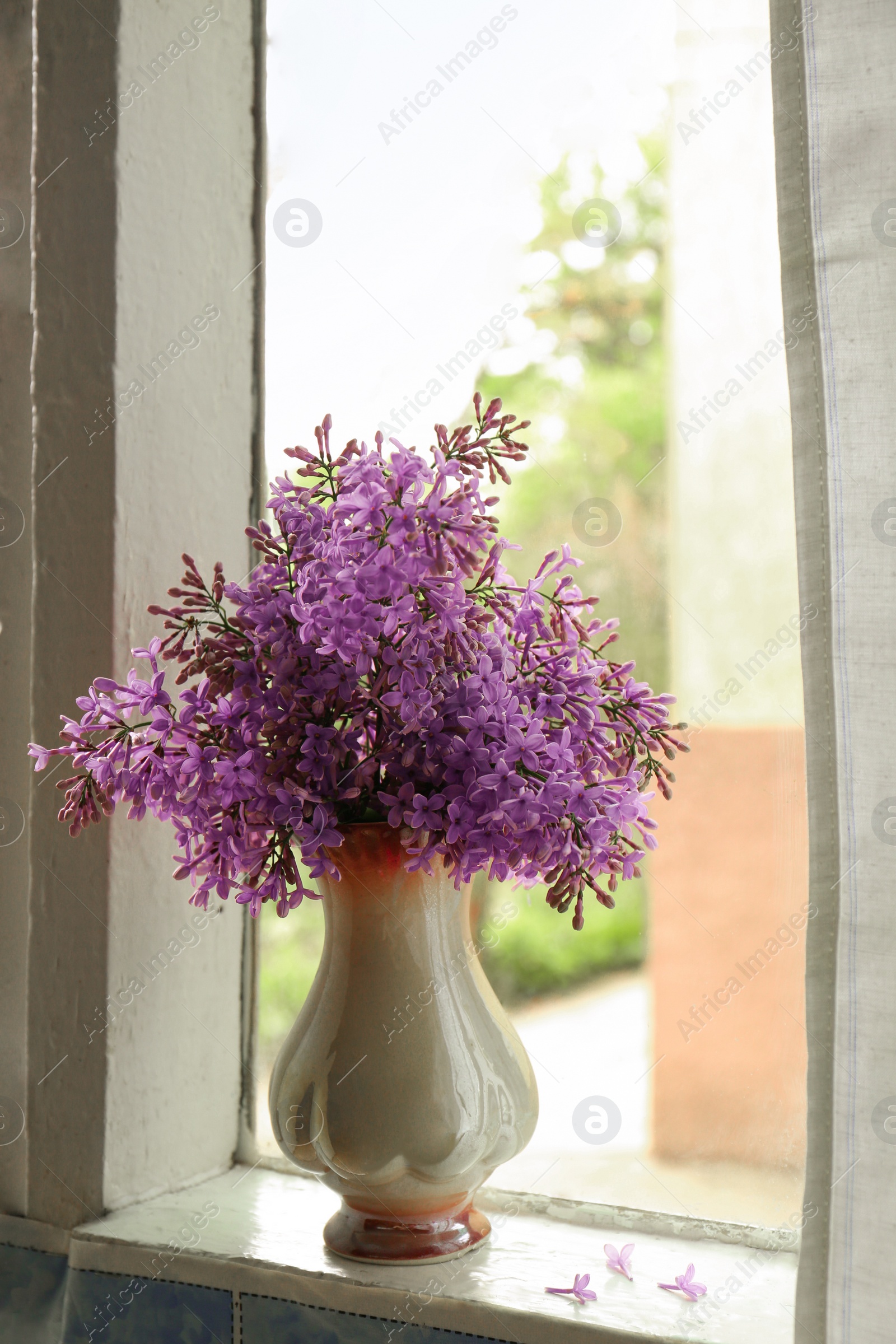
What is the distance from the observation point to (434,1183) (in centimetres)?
88

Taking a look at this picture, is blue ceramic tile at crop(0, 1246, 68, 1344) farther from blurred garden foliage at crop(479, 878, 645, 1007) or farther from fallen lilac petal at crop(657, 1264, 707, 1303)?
blurred garden foliage at crop(479, 878, 645, 1007)

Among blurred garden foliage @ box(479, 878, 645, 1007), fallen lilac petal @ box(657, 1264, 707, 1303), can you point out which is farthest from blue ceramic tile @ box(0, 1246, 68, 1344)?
blurred garden foliage @ box(479, 878, 645, 1007)

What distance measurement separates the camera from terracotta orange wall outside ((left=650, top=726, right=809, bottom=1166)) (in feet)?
3.19

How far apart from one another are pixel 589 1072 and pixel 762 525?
1.94ft

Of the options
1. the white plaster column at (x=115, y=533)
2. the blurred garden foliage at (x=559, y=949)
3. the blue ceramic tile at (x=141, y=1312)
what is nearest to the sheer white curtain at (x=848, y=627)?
the blue ceramic tile at (x=141, y=1312)

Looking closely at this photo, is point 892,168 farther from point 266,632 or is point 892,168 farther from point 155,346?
point 155,346

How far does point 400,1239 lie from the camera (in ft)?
3.02

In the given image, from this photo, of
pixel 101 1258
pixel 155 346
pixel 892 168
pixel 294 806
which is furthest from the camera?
pixel 155 346

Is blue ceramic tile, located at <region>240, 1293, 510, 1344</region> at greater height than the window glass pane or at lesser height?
lesser

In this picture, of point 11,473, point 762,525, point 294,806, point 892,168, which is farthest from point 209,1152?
point 892,168

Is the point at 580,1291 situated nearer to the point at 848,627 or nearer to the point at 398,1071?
the point at 398,1071

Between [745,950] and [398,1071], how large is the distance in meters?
0.34

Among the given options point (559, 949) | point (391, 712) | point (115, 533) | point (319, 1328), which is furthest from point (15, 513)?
point (559, 949)

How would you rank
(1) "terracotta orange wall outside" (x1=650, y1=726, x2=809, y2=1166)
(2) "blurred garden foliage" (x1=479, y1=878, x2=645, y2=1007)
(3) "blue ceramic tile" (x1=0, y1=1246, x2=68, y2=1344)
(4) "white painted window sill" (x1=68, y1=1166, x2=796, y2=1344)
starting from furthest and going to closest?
(2) "blurred garden foliage" (x1=479, y1=878, x2=645, y2=1007), (3) "blue ceramic tile" (x1=0, y1=1246, x2=68, y2=1344), (1) "terracotta orange wall outside" (x1=650, y1=726, x2=809, y2=1166), (4) "white painted window sill" (x1=68, y1=1166, x2=796, y2=1344)
